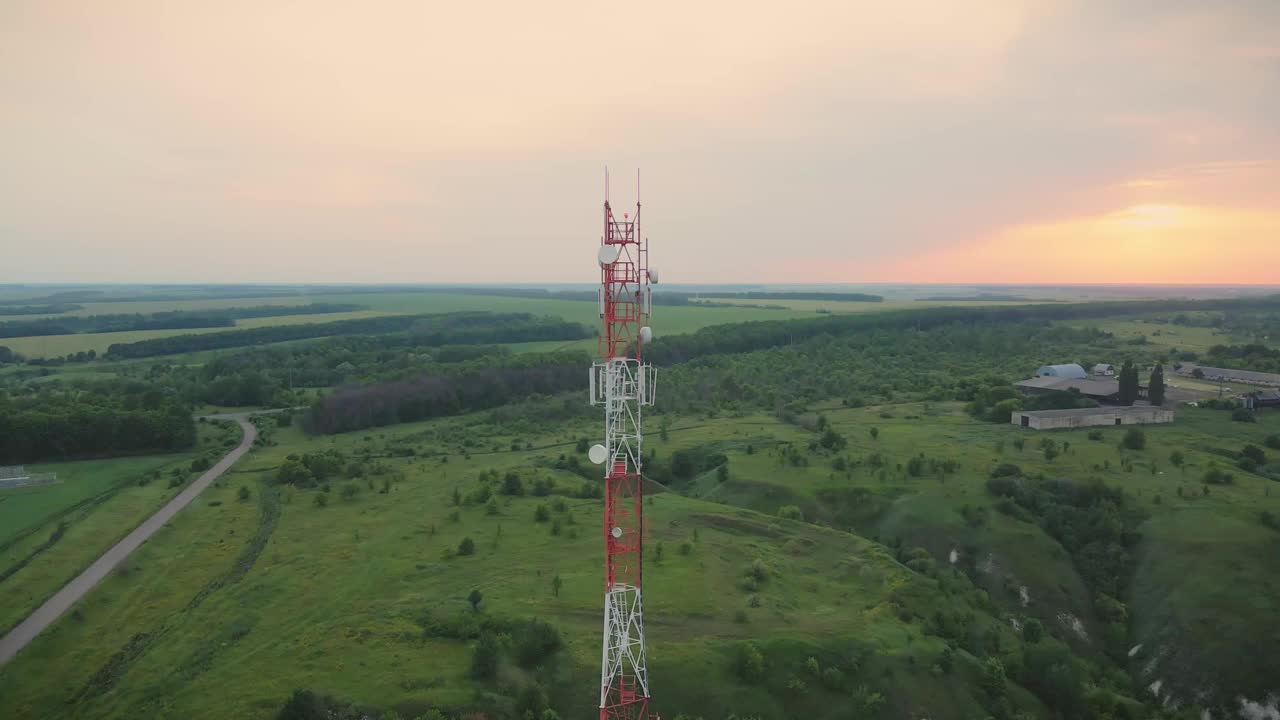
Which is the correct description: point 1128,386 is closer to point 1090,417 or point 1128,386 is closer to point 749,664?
point 1090,417

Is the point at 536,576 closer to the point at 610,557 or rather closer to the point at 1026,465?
the point at 610,557

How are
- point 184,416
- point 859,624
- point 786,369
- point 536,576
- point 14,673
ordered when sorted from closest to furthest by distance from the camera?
point 14,673, point 859,624, point 536,576, point 184,416, point 786,369

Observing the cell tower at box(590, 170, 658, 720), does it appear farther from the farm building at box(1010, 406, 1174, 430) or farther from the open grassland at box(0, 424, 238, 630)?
the farm building at box(1010, 406, 1174, 430)

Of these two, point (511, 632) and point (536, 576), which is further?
point (536, 576)

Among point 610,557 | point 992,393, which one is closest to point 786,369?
point 992,393

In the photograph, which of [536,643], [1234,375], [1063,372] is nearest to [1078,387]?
[1063,372]
